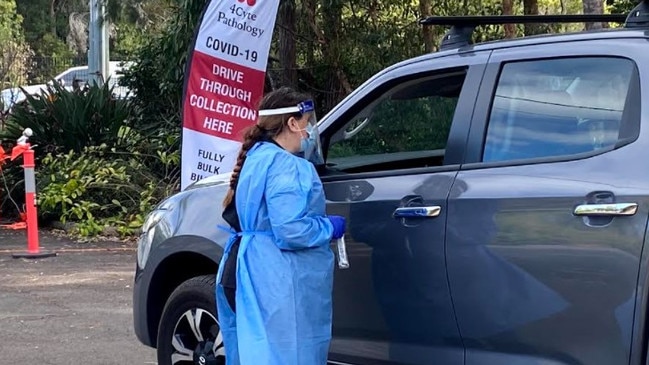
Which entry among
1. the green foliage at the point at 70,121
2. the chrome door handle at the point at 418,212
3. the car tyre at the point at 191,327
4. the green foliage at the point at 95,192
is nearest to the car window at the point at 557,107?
Answer: the chrome door handle at the point at 418,212

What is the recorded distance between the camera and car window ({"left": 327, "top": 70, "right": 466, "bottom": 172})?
453 centimetres

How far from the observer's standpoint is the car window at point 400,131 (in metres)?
4.53

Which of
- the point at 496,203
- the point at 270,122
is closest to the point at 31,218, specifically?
the point at 270,122

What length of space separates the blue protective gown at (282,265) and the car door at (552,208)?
56cm

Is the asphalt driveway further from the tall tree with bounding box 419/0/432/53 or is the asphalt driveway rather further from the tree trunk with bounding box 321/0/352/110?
the tall tree with bounding box 419/0/432/53

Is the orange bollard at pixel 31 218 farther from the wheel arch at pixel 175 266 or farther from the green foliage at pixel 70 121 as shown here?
the wheel arch at pixel 175 266

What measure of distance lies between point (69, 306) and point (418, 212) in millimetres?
5221

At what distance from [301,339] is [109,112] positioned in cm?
1052

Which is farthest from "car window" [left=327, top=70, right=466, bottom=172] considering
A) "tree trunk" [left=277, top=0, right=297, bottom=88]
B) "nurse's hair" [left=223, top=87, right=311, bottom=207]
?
"tree trunk" [left=277, top=0, right=297, bottom=88]

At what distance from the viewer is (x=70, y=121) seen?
1391 centimetres

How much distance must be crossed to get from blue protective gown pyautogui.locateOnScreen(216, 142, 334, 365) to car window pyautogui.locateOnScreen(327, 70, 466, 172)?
61cm

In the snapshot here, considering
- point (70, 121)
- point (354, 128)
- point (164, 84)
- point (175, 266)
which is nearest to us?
point (354, 128)

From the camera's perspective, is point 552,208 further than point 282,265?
No

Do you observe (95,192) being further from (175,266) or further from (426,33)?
(175,266)
